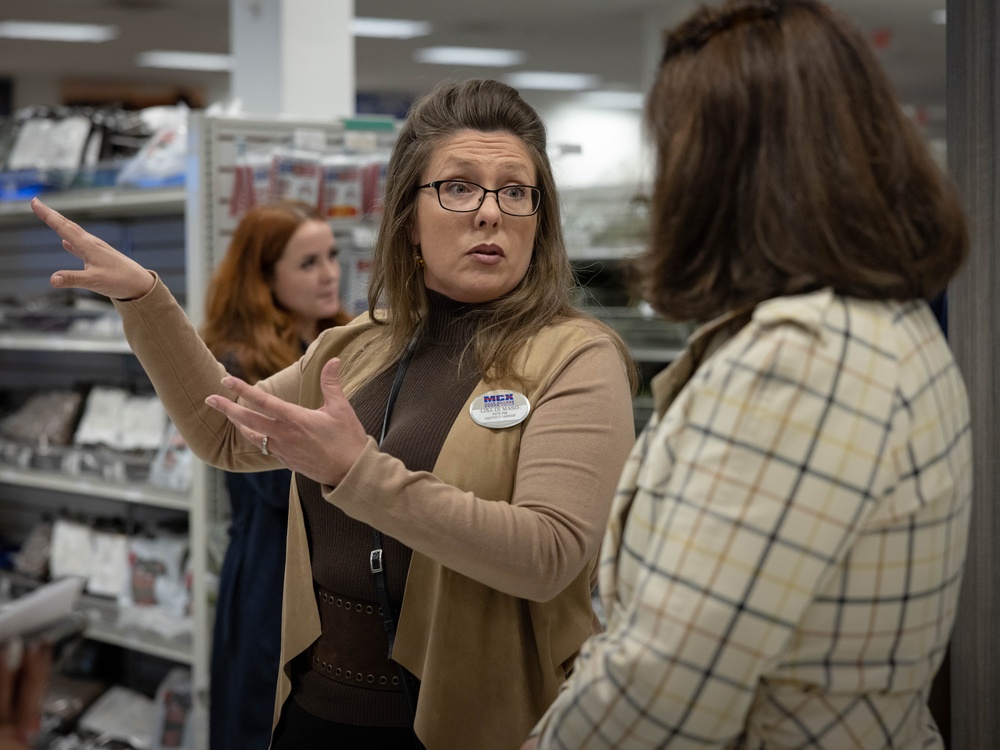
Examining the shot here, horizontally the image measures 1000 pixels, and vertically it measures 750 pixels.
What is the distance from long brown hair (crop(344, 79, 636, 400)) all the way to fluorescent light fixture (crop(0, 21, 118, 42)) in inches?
354

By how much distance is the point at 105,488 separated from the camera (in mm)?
3727

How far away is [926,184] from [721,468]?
0.36 meters

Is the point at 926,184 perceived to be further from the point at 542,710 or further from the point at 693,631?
the point at 542,710

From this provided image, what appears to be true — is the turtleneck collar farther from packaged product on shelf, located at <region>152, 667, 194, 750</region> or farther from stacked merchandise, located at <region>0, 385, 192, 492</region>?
packaged product on shelf, located at <region>152, 667, 194, 750</region>

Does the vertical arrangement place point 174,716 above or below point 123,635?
below

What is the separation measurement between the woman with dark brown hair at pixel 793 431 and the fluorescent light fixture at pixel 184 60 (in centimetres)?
1055

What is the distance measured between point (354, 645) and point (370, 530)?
0.18 m

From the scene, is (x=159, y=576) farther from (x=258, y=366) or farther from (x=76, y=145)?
(x=76, y=145)

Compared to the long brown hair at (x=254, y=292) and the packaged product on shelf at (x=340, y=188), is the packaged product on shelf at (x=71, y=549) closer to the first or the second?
the long brown hair at (x=254, y=292)

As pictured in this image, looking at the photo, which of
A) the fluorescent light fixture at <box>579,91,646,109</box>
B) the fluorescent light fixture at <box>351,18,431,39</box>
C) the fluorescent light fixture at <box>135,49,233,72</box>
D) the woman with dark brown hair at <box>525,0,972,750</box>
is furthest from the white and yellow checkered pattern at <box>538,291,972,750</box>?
the fluorescent light fixture at <box>579,91,646,109</box>

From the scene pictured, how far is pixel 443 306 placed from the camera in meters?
1.72

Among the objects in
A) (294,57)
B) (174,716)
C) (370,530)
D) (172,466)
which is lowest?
(174,716)

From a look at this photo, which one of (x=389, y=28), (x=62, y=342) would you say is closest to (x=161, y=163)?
(x=62, y=342)

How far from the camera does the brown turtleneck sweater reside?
1.56m
